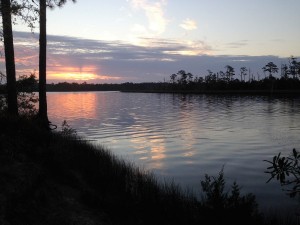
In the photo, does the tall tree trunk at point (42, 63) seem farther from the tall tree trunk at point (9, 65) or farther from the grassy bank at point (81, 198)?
the grassy bank at point (81, 198)

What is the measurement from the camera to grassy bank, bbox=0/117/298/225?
8.48m

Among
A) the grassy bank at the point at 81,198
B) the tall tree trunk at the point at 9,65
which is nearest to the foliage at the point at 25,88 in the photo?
the tall tree trunk at the point at 9,65

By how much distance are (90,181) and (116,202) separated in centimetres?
282

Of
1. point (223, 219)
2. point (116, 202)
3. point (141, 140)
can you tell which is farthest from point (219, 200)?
point (141, 140)

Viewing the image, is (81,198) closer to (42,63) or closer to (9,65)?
(9,65)

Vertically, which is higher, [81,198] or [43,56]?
[43,56]

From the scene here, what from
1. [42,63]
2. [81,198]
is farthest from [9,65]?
[81,198]

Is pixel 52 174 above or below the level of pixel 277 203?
above

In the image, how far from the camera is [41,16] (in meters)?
21.6

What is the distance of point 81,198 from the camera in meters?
10.2

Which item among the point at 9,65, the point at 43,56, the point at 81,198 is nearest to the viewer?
the point at 81,198

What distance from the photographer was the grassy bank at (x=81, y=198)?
27.8ft

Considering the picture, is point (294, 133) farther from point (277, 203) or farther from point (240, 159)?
point (277, 203)

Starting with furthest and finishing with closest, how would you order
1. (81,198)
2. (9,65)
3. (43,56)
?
(43,56)
(9,65)
(81,198)
